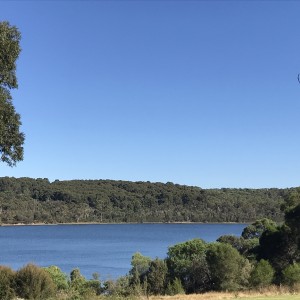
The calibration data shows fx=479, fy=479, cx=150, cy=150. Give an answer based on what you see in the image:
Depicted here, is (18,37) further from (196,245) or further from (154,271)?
(196,245)

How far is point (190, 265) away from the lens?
43906 mm

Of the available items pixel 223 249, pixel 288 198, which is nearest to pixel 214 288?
pixel 223 249

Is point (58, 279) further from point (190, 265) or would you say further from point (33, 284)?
point (33, 284)

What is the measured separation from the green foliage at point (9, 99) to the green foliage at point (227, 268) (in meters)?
22.0

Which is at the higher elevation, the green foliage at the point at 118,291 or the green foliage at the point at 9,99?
the green foliage at the point at 9,99

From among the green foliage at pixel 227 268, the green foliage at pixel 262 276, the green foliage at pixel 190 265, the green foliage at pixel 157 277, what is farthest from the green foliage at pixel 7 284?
the green foliage at pixel 190 265

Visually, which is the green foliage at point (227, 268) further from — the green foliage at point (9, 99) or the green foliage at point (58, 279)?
the green foliage at point (9, 99)

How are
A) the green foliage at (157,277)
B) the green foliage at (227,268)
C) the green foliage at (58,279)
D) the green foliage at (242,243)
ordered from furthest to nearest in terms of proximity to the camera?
the green foliage at (242,243), the green foliage at (157,277), the green foliage at (227,268), the green foliage at (58,279)

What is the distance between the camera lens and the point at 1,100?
1334 cm

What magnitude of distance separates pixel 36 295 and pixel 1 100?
5.96 meters

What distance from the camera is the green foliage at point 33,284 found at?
574 inches

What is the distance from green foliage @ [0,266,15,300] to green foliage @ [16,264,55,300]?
0.61ft

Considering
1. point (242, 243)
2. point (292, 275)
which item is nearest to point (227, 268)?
point (292, 275)

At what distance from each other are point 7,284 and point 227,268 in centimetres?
2198
